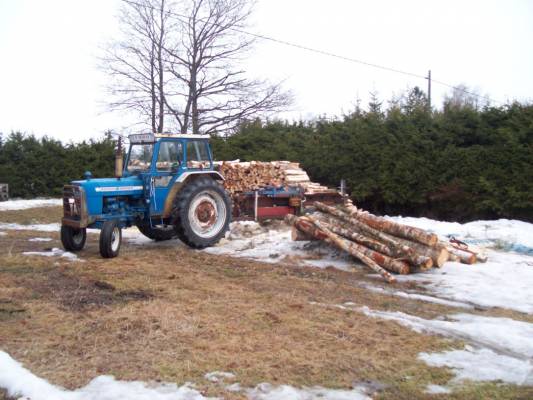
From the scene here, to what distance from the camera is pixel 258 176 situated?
13.3m

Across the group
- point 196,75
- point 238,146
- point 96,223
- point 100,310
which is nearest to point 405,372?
point 100,310

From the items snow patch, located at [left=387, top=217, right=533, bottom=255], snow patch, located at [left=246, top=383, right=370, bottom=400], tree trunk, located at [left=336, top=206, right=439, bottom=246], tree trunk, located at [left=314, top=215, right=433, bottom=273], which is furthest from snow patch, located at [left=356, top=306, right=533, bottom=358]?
snow patch, located at [left=387, top=217, right=533, bottom=255]

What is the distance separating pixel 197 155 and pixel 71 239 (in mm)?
2818

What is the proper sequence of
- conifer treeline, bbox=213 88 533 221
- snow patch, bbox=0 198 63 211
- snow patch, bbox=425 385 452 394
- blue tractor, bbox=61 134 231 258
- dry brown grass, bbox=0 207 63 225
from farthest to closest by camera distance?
snow patch, bbox=0 198 63 211
dry brown grass, bbox=0 207 63 225
conifer treeline, bbox=213 88 533 221
blue tractor, bbox=61 134 231 258
snow patch, bbox=425 385 452 394

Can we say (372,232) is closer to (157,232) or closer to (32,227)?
(157,232)

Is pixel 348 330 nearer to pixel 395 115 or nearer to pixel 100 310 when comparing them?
pixel 100 310

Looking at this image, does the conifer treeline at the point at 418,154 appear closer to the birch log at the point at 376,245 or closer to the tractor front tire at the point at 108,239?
the birch log at the point at 376,245

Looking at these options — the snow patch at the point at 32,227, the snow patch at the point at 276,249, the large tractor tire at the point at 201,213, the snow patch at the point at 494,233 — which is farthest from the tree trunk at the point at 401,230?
the snow patch at the point at 32,227

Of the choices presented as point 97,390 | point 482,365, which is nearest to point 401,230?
point 482,365

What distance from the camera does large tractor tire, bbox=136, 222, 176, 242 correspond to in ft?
34.4

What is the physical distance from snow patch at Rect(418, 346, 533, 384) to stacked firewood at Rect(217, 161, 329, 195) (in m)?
8.25

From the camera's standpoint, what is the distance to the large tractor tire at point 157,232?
34.4 ft

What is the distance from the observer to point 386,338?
16.0ft

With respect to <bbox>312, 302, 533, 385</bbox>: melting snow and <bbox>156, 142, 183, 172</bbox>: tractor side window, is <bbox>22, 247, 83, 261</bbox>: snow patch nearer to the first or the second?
<bbox>156, 142, 183, 172</bbox>: tractor side window
